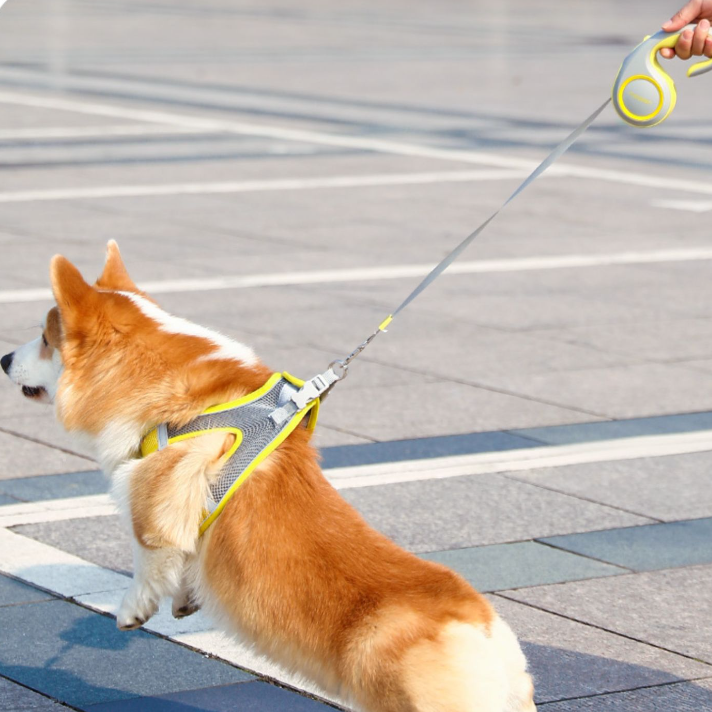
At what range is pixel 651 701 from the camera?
4125mm

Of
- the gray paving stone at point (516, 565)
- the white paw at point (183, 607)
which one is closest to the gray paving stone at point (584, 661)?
the gray paving stone at point (516, 565)

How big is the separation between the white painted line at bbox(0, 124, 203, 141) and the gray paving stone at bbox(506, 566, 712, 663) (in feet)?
39.0

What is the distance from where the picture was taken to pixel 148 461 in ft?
12.0

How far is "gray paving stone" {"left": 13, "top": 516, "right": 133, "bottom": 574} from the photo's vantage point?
16.8 feet

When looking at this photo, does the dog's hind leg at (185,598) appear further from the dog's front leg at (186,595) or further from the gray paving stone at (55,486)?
the gray paving stone at (55,486)

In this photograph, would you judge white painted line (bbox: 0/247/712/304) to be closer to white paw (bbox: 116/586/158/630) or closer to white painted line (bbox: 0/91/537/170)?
white painted line (bbox: 0/91/537/170)

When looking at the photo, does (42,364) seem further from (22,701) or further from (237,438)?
(22,701)

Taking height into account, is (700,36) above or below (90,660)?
above

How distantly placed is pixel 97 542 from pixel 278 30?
1018 inches

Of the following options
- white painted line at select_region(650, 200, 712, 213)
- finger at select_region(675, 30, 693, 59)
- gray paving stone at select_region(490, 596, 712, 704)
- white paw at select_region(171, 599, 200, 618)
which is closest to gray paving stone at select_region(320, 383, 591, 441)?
gray paving stone at select_region(490, 596, 712, 704)

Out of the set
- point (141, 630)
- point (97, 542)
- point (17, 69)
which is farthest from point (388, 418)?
point (17, 69)

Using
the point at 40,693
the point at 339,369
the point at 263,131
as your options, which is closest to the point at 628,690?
the point at 339,369

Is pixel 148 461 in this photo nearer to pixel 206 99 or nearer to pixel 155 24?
pixel 206 99

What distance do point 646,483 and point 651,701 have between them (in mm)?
2077
